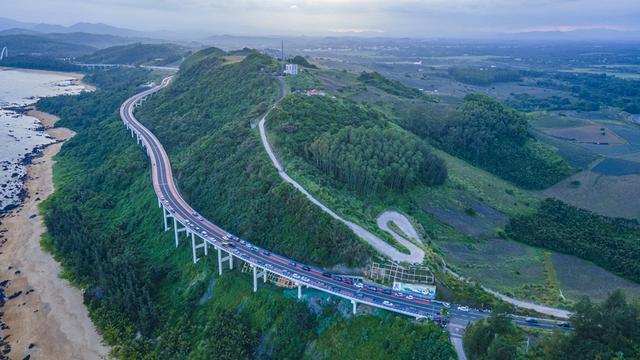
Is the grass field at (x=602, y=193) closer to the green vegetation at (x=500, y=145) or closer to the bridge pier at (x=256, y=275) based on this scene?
the green vegetation at (x=500, y=145)

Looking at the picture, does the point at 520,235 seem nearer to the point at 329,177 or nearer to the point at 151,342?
the point at 329,177

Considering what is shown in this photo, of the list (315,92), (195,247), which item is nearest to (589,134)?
(315,92)

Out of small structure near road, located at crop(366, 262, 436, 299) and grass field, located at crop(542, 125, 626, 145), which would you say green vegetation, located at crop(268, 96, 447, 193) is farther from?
grass field, located at crop(542, 125, 626, 145)

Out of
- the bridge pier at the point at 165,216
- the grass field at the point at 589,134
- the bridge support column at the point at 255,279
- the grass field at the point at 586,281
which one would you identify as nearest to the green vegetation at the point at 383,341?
the bridge support column at the point at 255,279

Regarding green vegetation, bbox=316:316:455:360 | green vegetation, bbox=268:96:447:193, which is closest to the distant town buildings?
green vegetation, bbox=268:96:447:193

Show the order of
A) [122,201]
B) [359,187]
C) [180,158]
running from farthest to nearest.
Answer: [180,158] → [122,201] → [359,187]

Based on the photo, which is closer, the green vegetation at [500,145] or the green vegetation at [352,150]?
the green vegetation at [352,150]

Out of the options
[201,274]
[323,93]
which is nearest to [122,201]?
[201,274]
